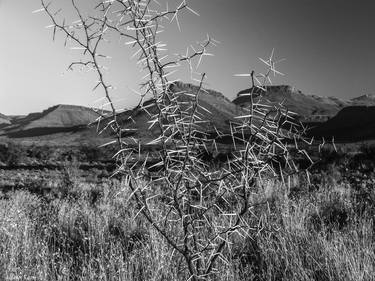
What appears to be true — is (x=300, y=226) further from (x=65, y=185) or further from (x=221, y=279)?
(x=65, y=185)

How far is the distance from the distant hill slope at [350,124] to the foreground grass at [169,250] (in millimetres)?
51915

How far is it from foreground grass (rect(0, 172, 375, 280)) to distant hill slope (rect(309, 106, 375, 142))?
170 ft

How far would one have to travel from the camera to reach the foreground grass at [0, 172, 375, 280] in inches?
145

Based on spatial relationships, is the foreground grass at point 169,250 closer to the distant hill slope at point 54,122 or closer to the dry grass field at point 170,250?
the dry grass field at point 170,250

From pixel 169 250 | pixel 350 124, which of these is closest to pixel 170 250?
pixel 169 250

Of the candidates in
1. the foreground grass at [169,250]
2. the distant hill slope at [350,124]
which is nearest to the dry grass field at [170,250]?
the foreground grass at [169,250]

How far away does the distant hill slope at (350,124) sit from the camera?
58.2 meters

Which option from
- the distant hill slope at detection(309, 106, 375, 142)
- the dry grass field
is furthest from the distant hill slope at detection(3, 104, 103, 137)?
the dry grass field

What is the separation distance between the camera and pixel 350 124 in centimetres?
6494

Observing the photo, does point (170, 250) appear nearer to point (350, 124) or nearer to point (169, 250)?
point (169, 250)

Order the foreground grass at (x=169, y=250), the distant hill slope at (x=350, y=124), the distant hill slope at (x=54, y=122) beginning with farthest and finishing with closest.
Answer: the distant hill slope at (x=54, y=122)
the distant hill slope at (x=350, y=124)
the foreground grass at (x=169, y=250)

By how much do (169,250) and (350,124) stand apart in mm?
65057

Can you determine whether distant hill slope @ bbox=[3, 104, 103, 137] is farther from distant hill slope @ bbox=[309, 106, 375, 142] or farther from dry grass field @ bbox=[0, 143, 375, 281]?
dry grass field @ bbox=[0, 143, 375, 281]

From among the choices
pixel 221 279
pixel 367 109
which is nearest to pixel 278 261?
pixel 221 279
